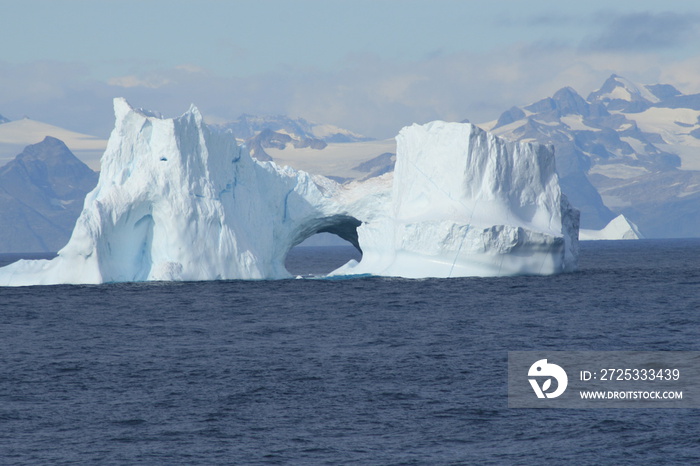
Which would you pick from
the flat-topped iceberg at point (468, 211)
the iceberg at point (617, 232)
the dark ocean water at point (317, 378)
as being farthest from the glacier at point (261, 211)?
the iceberg at point (617, 232)

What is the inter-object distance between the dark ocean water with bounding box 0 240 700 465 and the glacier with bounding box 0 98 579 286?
5.55 feet

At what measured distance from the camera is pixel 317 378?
22.0 meters

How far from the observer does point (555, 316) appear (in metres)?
32.8

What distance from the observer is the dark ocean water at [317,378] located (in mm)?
16453

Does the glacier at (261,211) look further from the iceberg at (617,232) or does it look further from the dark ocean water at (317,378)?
the iceberg at (617,232)

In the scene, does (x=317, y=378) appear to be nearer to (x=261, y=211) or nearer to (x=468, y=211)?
(x=468, y=211)

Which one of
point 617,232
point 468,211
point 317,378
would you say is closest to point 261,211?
point 468,211

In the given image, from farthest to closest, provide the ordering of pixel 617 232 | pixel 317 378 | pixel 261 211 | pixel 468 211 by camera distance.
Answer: pixel 617 232 < pixel 261 211 < pixel 468 211 < pixel 317 378

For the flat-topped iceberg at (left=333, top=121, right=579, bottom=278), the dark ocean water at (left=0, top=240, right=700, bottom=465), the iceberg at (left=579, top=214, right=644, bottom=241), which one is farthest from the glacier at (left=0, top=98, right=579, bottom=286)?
the iceberg at (left=579, top=214, right=644, bottom=241)

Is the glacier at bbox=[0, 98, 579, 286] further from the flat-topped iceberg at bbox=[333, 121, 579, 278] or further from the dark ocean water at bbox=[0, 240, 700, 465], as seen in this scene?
the dark ocean water at bbox=[0, 240, 700, 465]

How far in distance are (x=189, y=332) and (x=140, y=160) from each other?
42.5 ft

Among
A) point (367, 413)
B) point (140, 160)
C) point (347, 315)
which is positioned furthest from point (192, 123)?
point (367, 413)

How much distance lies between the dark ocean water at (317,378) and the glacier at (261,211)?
1691 mm

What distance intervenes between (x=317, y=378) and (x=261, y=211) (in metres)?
22.4
